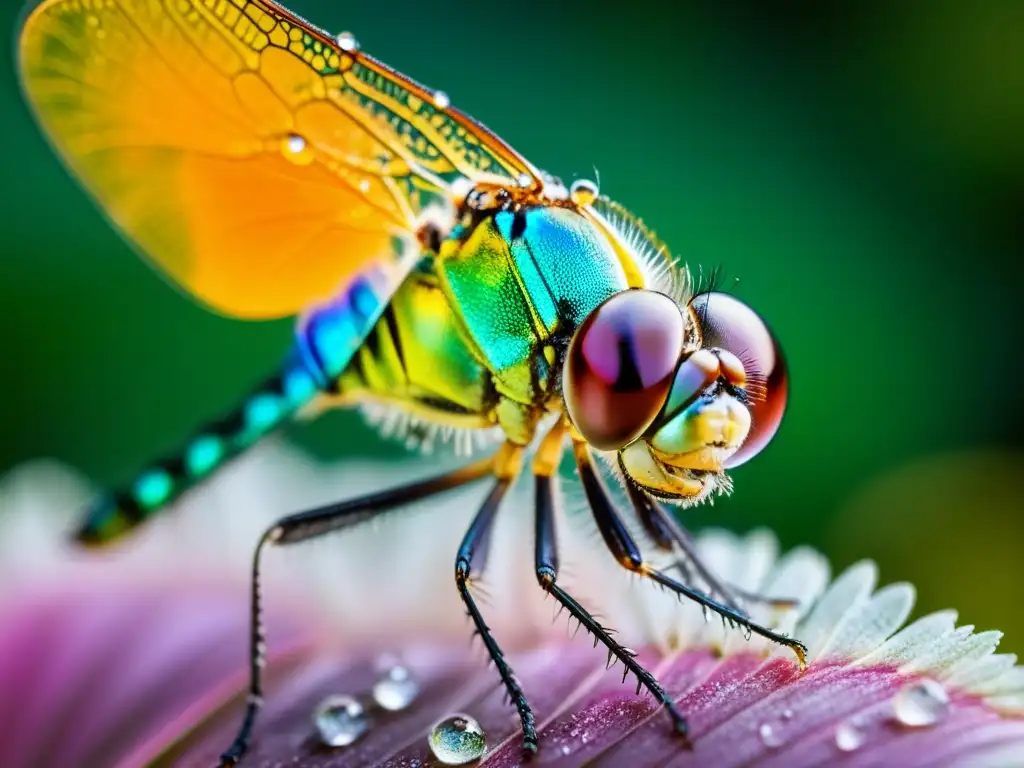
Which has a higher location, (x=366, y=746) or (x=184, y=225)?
(x=184, y=225)

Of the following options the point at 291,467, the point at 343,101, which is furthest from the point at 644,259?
Result: the point at 291,467

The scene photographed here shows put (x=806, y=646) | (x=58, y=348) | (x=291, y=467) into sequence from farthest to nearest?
(x=58, y=348), (x=291, y=467), (x=806, y=646)

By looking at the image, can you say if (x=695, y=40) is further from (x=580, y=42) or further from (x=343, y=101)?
(x=343, y=101)

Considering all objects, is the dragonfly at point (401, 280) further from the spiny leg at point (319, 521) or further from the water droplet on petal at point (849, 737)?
the water droplet on petal at point (849, 737)

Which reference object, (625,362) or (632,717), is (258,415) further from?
(632,717)

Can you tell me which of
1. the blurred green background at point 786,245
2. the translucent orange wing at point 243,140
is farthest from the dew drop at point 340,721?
the blurred green background at point 786,245

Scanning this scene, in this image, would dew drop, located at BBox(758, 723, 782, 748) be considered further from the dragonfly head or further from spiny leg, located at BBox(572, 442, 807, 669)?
the dragonfly head

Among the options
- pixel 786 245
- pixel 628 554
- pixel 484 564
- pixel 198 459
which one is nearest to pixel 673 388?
pixel 628 554

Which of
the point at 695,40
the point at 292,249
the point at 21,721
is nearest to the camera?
the point at 21,721
